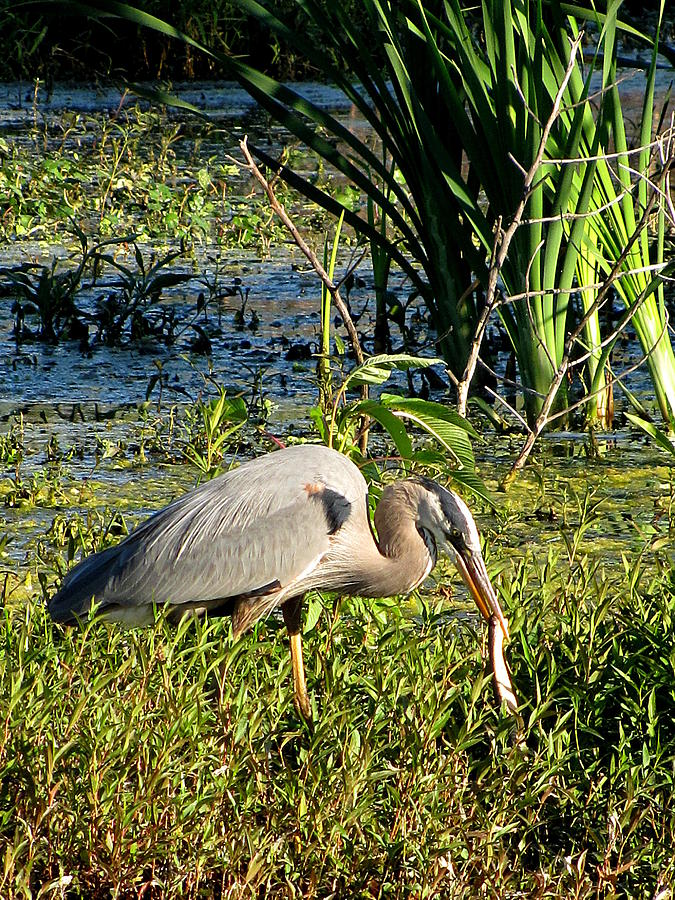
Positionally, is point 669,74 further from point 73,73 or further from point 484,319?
point 484,319

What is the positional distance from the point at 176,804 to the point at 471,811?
1.74ft

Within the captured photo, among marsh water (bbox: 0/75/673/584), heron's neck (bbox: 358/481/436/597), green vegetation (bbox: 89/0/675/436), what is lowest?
marsh water (bbox: 0/75/673/584)

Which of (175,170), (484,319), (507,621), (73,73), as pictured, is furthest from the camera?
(73,73)

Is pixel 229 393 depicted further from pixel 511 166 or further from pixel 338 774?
pixel 338 774

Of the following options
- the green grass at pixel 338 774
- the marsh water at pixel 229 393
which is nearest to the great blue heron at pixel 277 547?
the green grass at pixel 338 774

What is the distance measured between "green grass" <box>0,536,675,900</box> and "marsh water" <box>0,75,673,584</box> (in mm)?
612

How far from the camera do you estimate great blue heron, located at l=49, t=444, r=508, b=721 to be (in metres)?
2.94

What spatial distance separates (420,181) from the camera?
14.7 feet

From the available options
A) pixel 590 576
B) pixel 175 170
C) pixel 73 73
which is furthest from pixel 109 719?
pixel 73 73

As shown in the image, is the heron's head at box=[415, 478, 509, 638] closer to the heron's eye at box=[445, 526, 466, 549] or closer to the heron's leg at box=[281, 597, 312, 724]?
the heron's eye at box=[445, 526, 466, 549]

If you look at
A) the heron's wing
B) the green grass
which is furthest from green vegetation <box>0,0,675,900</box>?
the heron's wing

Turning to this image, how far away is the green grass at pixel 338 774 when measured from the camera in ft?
7.32

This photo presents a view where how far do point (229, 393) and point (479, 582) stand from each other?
2.12 metres

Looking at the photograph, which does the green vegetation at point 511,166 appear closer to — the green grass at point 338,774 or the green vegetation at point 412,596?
the green vegetation at point 412,596
